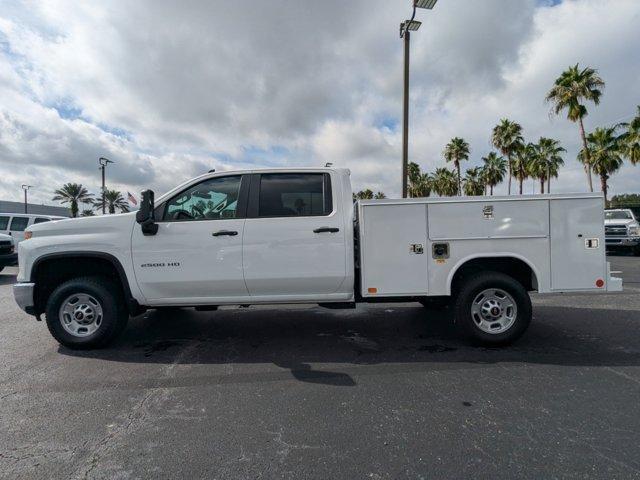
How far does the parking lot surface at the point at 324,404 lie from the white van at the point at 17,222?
408 inches

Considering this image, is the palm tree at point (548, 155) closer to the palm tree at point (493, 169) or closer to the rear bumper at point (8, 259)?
the palm tree at point (493, 169)

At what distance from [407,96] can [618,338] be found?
684 cm

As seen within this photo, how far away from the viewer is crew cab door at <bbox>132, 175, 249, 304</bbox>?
169 inches

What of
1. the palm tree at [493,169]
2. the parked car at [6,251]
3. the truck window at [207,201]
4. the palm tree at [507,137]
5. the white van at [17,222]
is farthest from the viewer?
the palm tree at [493,169]

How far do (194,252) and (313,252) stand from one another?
1.37 meters

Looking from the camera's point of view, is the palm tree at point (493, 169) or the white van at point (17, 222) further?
the palm tree at point (493, 169)

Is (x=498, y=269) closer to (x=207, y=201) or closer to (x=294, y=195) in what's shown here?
(x=294, y=195)

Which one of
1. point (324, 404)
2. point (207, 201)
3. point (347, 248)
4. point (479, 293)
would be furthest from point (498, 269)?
point (207, 201)

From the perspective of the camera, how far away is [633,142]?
26.0 m

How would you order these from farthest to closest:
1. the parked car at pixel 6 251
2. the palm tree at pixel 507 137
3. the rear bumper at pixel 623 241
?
the palm tree at pixel 507 137 → the rear bumper at pixel 623 241 → the parked car at pixel 6 251

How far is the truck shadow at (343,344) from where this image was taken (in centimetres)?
388

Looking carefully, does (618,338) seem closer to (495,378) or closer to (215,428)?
(495,378)

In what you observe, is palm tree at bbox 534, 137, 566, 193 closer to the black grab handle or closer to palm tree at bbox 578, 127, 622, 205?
palm tree at bbox 578, 127, 622, 205

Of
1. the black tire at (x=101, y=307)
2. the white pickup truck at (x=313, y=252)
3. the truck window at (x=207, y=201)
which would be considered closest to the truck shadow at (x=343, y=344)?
the black tire at (x=101, y=307)
